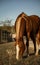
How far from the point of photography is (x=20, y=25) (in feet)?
6.98

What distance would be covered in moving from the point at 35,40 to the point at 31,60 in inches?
20.9

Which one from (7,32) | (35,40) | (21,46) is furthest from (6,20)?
(21,46)

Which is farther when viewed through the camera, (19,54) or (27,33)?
(27,33)

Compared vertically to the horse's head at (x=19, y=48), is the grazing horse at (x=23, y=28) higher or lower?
higher

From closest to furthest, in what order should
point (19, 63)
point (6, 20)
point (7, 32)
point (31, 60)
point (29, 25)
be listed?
point (19, 63), point (31, 60), point (29, 25), point (6, 20), point (7, 32)

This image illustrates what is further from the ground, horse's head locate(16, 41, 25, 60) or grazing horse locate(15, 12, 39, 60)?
grazing horse locate(15, 12, 39, 60)

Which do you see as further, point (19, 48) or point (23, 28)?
point (23, 28)

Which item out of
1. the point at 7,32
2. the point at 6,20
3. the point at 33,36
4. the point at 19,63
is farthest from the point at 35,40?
the point at 7,32

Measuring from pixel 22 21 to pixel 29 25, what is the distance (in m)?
0.13

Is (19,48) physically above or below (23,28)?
below

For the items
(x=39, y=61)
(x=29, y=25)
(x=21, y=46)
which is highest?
(x=29, y=25)

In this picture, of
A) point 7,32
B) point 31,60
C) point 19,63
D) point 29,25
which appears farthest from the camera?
point 7,32

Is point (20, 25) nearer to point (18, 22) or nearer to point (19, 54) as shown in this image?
point (18, 22)

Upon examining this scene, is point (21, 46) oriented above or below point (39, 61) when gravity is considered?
above
